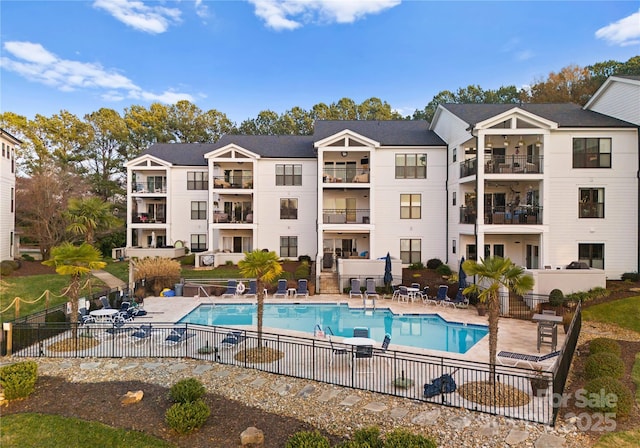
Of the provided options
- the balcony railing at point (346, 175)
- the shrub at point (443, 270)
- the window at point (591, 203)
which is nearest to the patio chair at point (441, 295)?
the shrub at point (443, 270)

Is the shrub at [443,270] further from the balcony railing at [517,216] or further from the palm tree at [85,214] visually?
the palm tree at [85,214]

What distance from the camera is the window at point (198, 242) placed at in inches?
1405

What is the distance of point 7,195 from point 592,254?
43.1 meters

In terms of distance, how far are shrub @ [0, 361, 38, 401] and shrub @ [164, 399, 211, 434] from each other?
429cm

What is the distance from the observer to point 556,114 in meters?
26.3

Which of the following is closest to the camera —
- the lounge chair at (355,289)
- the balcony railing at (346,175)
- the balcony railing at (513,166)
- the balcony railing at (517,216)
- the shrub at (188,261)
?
the balcony railing at (517,216)

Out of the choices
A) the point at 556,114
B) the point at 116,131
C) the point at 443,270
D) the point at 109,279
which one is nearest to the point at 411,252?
the point at 443,270

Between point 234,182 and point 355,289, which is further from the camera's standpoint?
point 234,182

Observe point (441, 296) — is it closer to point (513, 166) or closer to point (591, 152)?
point (513, 166)

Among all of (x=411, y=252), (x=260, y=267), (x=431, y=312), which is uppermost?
(x=260, y=267)

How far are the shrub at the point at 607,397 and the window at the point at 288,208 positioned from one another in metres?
25.3

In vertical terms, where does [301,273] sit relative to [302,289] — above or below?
above

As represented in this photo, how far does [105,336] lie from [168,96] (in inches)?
1909

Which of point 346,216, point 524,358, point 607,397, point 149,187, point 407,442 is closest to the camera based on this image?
point 407,442
